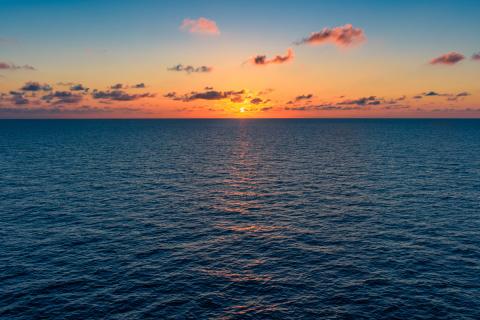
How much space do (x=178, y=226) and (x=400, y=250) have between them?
33.9 metres

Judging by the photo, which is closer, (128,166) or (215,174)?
(215,174)

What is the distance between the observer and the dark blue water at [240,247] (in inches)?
1438

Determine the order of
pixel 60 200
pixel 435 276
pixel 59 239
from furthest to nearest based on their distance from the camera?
pixel 60 200, pixel 59 239, pixel 435 276

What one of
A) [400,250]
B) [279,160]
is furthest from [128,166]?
[400,250]

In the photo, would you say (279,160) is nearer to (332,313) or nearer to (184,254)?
(184,254)

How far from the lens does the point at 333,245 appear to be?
50.9 metres

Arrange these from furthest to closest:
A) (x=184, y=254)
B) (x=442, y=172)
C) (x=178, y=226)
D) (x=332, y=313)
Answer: (x=442, y=172)
(x=178, y=226)
(x=184, y=254)
(x=332, y=313)

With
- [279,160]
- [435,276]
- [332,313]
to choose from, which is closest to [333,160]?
[279,160]

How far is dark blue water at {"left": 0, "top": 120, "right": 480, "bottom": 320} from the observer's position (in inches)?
1438

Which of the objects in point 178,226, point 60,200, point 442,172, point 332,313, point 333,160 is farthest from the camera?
point 333,160

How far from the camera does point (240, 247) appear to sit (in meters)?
50.7

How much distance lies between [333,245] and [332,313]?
16581 mm

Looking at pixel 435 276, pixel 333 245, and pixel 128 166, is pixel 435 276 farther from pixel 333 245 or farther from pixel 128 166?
pixel 128 166

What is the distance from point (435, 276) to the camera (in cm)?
4206
